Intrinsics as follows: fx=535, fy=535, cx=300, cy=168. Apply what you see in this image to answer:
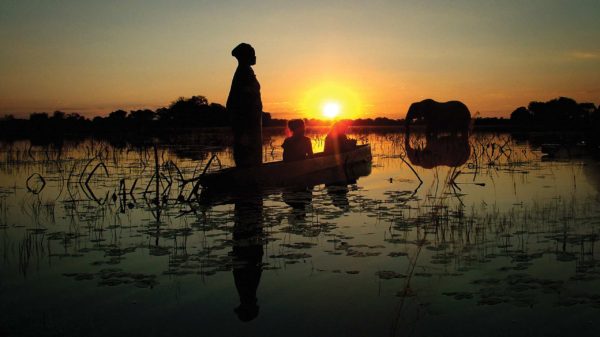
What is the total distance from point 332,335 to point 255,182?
9.08m

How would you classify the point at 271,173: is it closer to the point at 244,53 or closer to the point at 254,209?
the point at 244,53

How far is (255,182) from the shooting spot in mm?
13266

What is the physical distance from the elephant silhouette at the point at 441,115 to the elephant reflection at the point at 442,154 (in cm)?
69

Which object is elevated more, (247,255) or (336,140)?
(336,140)

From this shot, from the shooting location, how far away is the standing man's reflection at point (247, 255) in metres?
5.13

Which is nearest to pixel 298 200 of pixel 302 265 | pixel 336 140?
pixel 302 265

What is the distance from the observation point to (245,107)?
13.9 metres

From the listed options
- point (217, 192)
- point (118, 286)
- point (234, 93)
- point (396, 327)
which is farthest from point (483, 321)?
point (234, 93)

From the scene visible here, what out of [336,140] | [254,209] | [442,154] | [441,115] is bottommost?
[254,209]

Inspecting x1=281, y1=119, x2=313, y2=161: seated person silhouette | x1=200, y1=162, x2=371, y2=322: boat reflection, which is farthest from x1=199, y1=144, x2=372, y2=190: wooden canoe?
x1=281, y1=119, x2=313, y2=161: seated person silhouette

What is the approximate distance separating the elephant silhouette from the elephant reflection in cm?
69

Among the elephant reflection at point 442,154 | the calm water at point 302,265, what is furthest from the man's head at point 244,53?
the elephant reflection at point 442,154

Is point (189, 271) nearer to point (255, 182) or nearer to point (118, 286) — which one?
point (118, 286)

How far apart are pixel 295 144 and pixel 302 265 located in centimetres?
993
